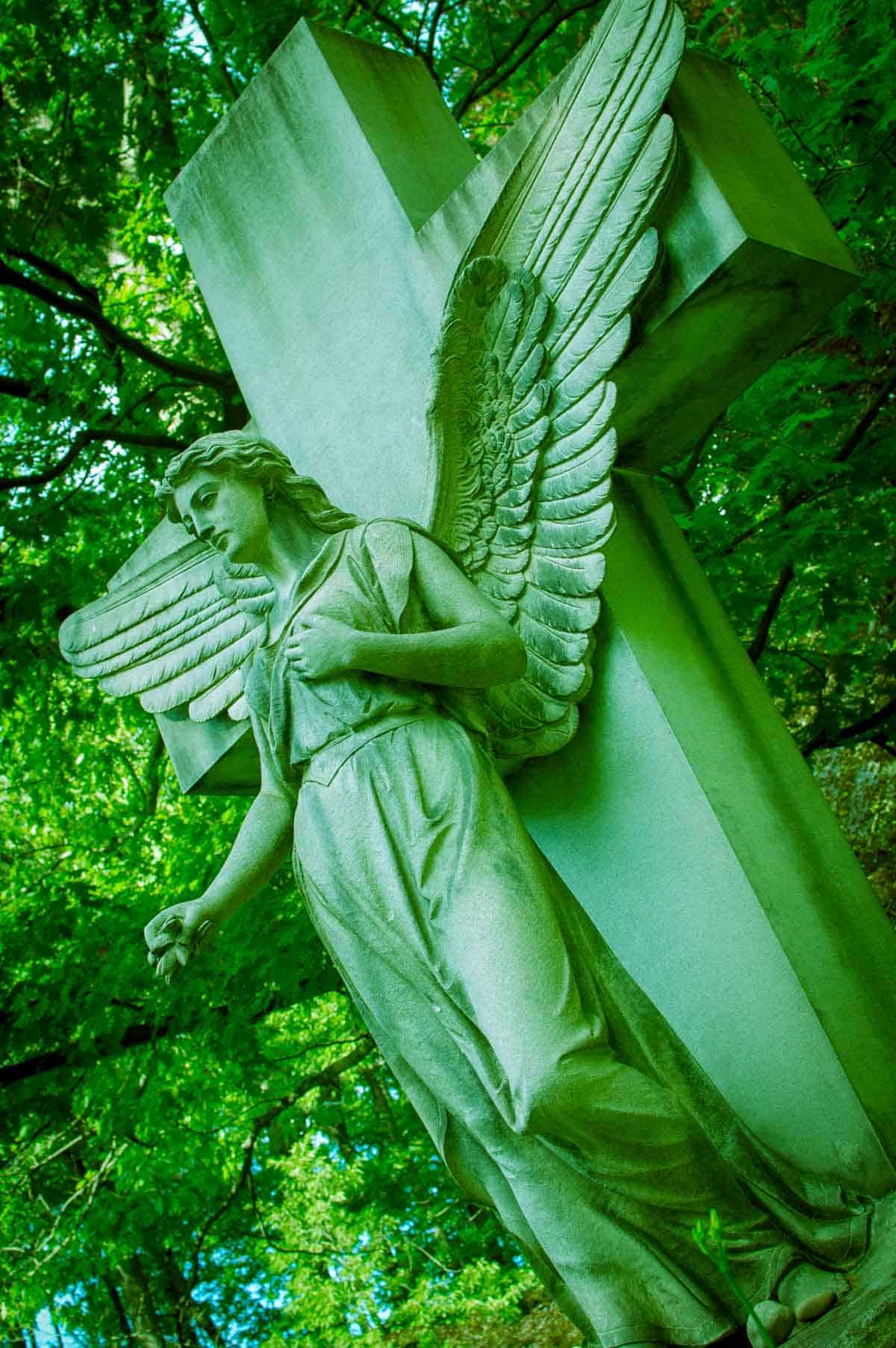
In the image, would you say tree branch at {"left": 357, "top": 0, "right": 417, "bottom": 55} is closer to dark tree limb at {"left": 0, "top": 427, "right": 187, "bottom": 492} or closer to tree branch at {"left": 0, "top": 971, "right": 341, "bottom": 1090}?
dark tree limb at {"left": 0, "top": 427, "right": 187, "bottom": 492}

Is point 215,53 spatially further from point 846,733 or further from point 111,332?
point 846,733

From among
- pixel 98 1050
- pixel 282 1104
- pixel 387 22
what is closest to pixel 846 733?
pixel 98 1050

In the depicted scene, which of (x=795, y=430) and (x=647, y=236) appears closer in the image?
(x=647, y=236)

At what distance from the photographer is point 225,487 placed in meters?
3.16

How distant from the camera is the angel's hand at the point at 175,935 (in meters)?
3.01

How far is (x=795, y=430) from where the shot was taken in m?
5.52

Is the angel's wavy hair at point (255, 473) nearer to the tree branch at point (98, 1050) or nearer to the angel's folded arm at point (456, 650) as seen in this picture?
the angel's folded arm at point (456, 650)

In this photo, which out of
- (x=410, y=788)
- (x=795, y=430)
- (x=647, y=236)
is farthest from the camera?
(x=795, y=430)

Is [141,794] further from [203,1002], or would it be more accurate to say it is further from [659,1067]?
[659,1067]

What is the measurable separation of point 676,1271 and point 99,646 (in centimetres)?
268

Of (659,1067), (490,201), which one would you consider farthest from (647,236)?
(659,1067)

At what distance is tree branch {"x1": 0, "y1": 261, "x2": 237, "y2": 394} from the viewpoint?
6.54m

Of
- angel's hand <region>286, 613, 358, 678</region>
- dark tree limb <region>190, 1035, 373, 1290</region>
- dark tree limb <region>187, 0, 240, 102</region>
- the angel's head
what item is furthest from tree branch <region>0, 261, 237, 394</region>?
dark tree limb <region>190, 1035, 373, 1290</region>

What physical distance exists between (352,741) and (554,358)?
1.12m
